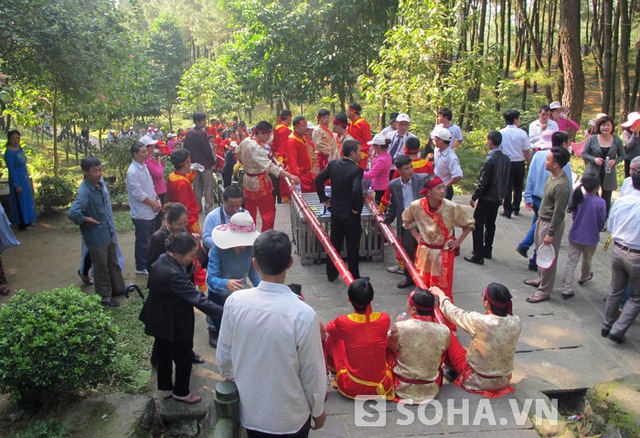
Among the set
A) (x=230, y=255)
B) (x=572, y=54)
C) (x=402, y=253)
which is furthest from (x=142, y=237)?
(x=572, y=54)

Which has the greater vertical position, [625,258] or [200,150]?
[200,150]

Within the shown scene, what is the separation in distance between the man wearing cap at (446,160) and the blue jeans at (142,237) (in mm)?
3724

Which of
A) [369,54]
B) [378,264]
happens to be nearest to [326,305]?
[378,264]

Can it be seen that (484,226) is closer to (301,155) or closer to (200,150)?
(301,155)

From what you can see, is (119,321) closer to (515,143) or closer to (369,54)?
(515,143)

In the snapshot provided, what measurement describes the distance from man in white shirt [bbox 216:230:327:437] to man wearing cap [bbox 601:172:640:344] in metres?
3.79

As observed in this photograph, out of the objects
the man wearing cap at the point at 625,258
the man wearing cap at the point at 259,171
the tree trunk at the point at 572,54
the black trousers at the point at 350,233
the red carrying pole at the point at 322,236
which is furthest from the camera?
the tree trunk at the point at 572,54

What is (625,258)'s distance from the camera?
4.96 m

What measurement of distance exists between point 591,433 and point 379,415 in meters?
1.61

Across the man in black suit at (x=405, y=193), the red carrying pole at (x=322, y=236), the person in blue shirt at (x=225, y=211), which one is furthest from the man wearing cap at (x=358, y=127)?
the person in blue shirt at (x=225, y=211)

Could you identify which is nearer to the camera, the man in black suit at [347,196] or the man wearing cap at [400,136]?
the man in black suit at [347,196]

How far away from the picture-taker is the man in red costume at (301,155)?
26.5 ft

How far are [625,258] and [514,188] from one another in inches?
160

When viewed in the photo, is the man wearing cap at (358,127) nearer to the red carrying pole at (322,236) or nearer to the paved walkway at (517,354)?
the red carrying pole at (322,236)
